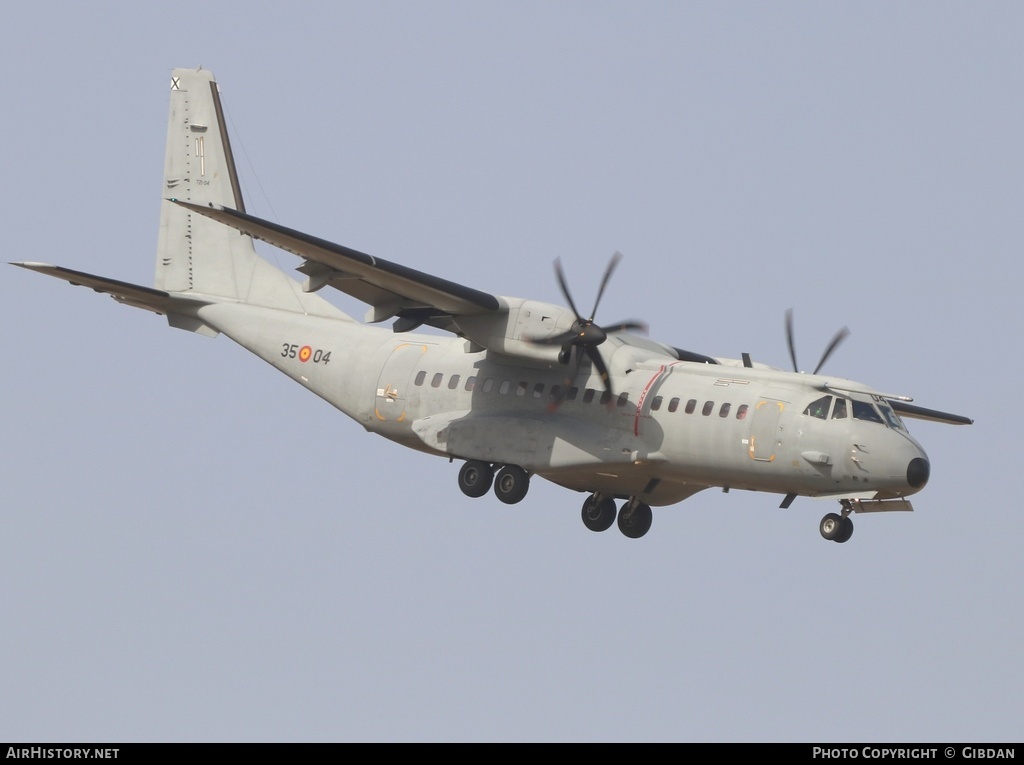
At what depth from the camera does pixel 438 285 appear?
2817 centimetres

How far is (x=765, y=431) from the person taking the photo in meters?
27.2

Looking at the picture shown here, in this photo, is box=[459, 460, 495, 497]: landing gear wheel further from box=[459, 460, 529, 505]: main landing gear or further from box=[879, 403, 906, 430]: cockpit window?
box=[879, 403, 906, 430]: cockpit window

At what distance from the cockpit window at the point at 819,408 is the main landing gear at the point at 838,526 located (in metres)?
1.45

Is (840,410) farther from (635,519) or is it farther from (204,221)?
(204,221)

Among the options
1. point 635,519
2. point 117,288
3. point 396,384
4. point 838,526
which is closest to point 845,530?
point 838,526

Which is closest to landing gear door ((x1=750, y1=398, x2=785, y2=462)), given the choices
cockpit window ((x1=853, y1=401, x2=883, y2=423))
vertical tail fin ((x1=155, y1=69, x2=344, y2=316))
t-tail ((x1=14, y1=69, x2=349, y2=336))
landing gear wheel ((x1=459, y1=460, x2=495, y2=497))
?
cockpit window ((x1=853, y1=401, x2=883, y2=423))

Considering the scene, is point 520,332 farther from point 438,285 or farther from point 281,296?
Answer: point 281,296

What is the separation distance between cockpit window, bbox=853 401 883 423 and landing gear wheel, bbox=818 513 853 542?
160cm

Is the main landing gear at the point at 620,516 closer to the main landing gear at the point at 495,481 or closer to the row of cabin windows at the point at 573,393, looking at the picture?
A: the main landing gear at the point at 495,481

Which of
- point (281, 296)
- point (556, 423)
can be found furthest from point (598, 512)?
point (281, 296)

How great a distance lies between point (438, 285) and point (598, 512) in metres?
5.31
